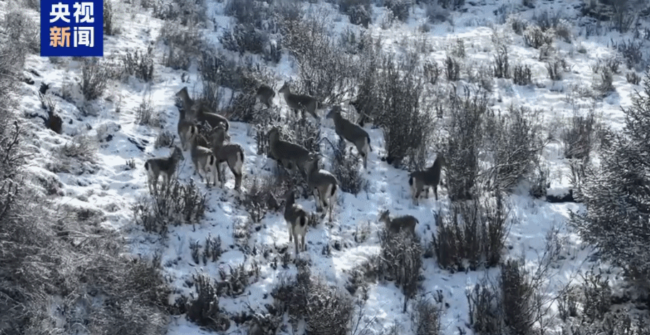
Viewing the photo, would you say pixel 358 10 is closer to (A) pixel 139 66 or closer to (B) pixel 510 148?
(A) pixel 139 66

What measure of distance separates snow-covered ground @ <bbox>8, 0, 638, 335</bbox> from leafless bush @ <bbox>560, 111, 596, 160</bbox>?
9.1 inches

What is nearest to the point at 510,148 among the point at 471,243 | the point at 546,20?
the point at 471,243

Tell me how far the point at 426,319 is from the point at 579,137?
5180 mm

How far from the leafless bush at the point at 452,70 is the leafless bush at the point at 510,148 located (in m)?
2.69

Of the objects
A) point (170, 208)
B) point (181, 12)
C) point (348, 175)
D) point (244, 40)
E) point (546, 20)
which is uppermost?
point (546, 20)

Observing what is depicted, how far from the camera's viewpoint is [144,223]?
960 cm

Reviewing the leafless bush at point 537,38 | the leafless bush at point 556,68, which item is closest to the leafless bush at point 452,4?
the leafless bush at point 537,38

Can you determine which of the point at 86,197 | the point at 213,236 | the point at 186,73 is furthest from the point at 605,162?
the point at 186,73

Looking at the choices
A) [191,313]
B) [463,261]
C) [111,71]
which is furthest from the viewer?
[111,71]

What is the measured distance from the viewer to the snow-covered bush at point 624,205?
9.12m

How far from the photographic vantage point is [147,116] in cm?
1206

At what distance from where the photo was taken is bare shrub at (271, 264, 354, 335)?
8.54m

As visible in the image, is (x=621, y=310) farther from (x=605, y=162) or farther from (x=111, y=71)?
(x=111, y=71)

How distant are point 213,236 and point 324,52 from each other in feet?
19.5
